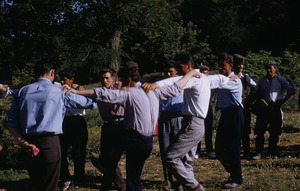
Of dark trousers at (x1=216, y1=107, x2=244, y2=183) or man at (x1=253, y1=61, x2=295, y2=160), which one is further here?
man at (x1=253, y1=61, x2=295, y2=160)

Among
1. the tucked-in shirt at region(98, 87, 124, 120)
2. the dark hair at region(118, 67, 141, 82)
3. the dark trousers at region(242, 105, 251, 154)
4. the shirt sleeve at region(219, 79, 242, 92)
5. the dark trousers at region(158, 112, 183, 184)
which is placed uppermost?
the dark hair at region(118, 67, 141, 82)

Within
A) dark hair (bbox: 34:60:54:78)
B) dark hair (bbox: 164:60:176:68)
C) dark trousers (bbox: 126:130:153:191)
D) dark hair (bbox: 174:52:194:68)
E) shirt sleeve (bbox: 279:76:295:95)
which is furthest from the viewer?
shirt sleeve (bbox: 279:76:295:95)

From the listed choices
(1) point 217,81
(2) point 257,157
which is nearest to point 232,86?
(1) point 217,81

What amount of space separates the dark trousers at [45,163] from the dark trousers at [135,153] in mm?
906

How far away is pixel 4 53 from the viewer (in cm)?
1697

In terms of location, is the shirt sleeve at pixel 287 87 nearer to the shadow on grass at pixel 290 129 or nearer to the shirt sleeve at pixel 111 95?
the shadow on grass at pixel 290 129

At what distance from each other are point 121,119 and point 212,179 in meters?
2.47

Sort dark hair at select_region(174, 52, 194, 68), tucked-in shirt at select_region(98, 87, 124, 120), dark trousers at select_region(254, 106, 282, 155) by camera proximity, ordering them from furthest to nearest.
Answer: dark trousers at select_region(254, 106, 282, 155), tucked-in shirt at select_region(98, 87, 124, 120), dark hair at select_region(174, 52, 194, 68)

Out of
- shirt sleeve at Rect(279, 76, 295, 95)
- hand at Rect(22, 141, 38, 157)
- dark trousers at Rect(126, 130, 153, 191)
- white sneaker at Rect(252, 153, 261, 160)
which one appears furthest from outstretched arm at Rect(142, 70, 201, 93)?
white sneaker at Rect(252, 153, 261, 160)

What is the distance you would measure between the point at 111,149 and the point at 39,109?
4.90 feet

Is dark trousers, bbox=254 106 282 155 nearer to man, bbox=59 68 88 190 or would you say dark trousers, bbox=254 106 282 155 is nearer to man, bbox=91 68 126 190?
man, bbox=91 68 126 190

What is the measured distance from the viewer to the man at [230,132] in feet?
18.5

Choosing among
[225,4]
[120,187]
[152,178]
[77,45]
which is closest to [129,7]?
[77,45]

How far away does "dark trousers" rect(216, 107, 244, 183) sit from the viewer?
5629 millimetres
